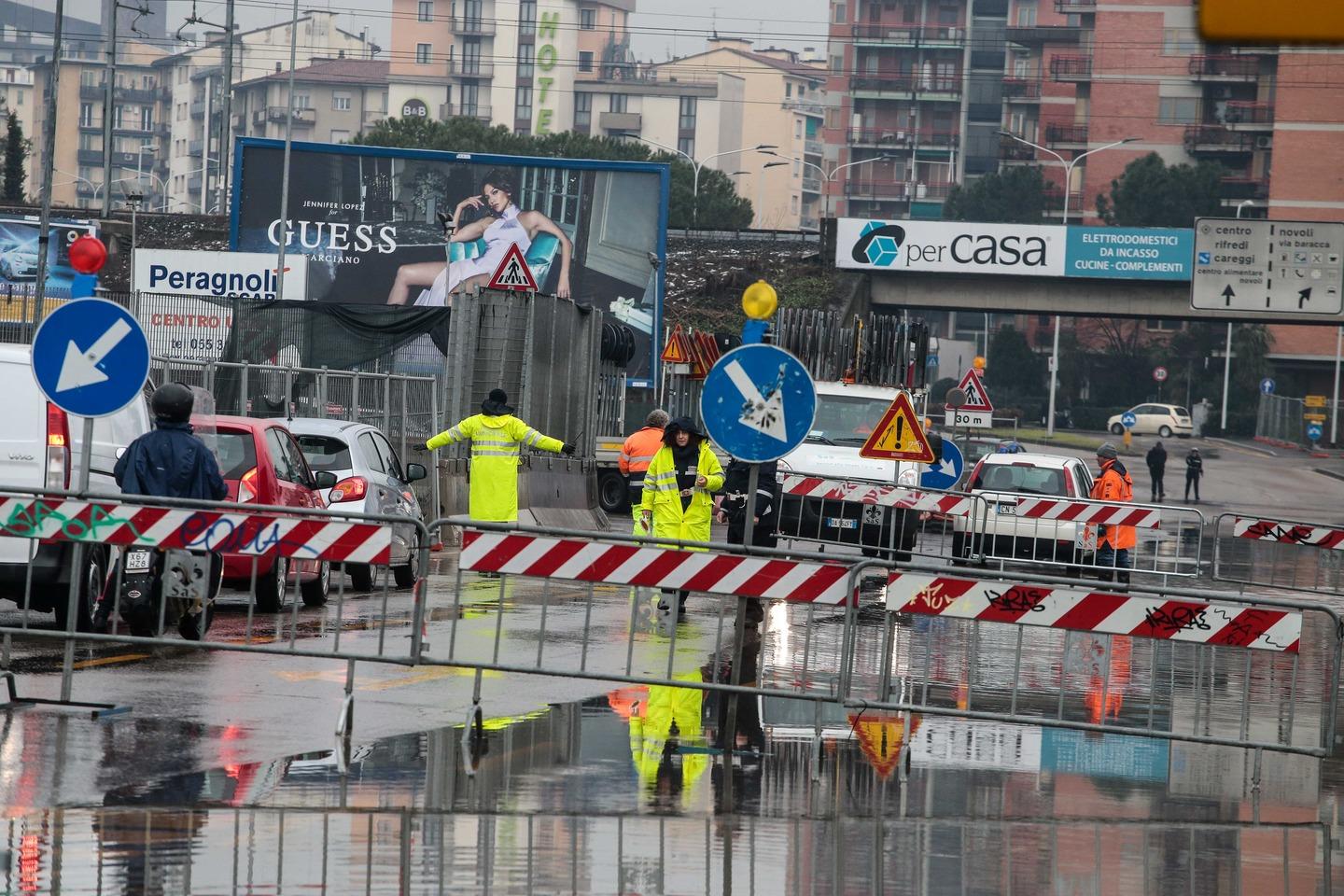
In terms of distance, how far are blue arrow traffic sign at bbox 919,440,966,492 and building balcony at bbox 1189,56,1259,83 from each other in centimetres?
9107

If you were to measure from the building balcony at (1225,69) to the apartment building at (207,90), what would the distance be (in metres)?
85.1

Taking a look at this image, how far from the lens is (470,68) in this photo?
539ft

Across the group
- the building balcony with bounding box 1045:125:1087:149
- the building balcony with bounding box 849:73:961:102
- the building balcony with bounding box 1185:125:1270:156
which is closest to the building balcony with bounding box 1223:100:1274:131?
the building balcony with bounding box 1185:125:1270:156

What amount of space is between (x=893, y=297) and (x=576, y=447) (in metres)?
35.8

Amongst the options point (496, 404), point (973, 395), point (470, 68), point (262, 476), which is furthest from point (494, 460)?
point (470, 68)

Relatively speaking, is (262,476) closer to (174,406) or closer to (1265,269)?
(174,406)

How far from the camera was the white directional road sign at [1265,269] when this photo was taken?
135ft

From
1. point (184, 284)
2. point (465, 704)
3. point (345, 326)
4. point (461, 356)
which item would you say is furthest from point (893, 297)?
point (465, 704)

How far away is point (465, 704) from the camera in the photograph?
35.0ft

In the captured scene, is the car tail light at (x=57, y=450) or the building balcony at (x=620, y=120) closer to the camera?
the car tail light at (x=57, y=450)

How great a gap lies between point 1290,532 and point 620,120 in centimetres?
14690

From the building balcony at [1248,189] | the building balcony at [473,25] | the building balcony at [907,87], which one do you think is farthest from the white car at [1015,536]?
the building balcony at [473,25]

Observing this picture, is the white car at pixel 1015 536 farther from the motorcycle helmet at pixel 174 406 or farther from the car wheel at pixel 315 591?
the motorcycle helmet at pixel 174 406

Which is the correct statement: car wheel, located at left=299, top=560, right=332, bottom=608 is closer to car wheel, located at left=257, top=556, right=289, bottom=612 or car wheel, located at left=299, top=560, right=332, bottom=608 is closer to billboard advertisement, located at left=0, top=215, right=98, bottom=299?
car wheel, located at left=257, top=556, right=289, bottom=612
